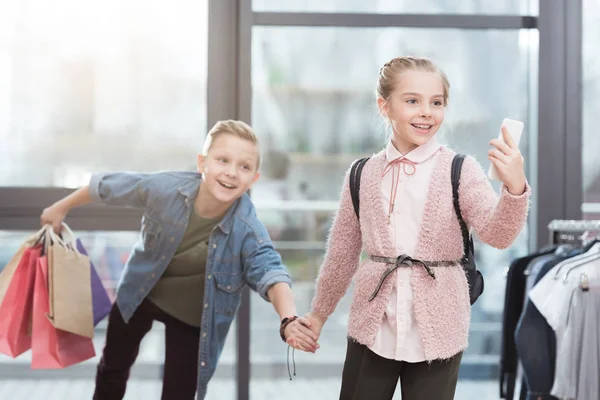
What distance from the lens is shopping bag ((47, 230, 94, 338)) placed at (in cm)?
211

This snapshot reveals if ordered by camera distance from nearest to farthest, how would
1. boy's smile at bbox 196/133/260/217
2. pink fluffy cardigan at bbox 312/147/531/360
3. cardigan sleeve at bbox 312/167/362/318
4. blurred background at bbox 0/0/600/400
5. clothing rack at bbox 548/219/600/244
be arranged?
pink fluffy cardigan at bbox 312/147/531/360, cardigan sleeve at bbox 312/167/362/318, boy's smile at bbox 196/133/260/217, clothing rack at bbox 548/219/600/244, blurred background at bbox 0/0/600/400

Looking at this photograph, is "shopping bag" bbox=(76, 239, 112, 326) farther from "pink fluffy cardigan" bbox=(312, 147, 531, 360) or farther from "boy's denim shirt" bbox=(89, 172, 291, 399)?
"pink fluffy cardigan" bbox=(312, 147, 531, 360)

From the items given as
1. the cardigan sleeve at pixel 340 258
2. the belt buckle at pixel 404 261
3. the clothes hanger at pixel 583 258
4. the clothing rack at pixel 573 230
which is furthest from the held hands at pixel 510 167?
the clothing rack at pixel 573 230

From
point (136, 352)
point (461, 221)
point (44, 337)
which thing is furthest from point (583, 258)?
point (44, 337)

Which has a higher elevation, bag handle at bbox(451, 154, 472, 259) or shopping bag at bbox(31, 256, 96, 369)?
bag handle at bbox(451, 154, 472, 259)

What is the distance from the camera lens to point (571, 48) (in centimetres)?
279

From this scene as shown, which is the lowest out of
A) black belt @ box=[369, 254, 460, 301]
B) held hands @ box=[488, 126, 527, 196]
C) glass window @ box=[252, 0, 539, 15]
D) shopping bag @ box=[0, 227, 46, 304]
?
shopping bag @ box=[0, 227, 46, 304]

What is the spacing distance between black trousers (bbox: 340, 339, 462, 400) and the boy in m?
0.44

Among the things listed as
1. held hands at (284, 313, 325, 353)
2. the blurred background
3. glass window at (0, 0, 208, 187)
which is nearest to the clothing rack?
the blurred background

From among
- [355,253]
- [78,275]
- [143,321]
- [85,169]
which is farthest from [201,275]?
[85,169]

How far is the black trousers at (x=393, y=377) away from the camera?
155 cm

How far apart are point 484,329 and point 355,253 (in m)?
1.41

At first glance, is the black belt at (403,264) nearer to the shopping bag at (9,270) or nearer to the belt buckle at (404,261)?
the belt buckle at (404,261)

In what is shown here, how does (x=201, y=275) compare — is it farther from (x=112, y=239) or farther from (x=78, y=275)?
(x=112, y=239)
